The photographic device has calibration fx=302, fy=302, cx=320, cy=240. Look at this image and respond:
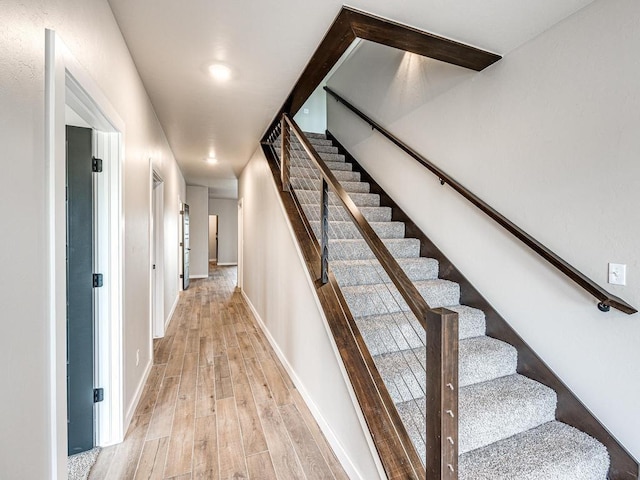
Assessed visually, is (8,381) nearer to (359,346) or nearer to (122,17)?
(359,346)

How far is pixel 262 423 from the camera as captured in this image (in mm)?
2127

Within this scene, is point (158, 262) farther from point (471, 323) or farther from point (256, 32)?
point (471, 323)

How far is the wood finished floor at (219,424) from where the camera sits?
67.2 inches

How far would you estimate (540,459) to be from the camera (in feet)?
4.63

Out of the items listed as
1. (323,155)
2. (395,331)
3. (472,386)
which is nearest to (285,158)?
(323,155)

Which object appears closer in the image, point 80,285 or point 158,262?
point 80,285

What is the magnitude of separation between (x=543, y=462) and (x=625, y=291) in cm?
89

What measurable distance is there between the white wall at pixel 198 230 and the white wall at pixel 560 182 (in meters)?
7.50

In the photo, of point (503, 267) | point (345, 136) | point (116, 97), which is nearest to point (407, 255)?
point (503, 267)

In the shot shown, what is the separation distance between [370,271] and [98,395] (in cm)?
196

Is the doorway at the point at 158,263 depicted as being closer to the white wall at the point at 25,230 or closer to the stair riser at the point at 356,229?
the stair riser at the point at 356,229

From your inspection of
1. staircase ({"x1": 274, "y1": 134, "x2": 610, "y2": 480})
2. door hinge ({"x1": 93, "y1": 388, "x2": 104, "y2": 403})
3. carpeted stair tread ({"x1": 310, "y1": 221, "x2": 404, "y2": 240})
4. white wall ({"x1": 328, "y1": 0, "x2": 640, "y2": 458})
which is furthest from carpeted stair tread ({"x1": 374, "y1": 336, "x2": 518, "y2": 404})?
door hinge ({"x1": 93, "y1": 388, "x2": 104, "y2": 403})

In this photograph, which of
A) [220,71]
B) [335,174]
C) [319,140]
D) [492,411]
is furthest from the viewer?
[319,140]

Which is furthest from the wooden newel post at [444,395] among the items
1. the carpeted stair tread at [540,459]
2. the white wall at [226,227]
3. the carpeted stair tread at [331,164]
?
the white wall at [226,227]
